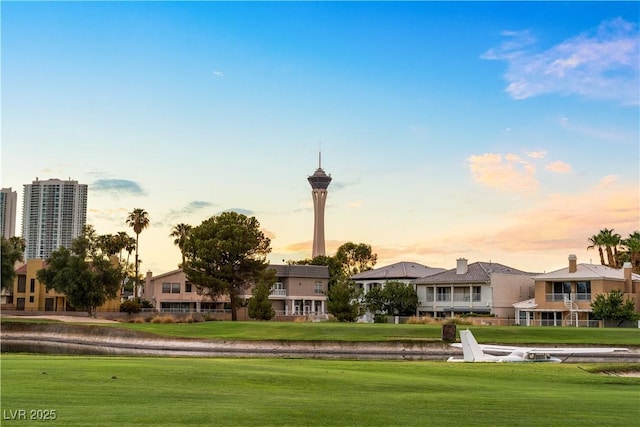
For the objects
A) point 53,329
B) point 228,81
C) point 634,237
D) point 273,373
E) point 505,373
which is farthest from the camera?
point 634,237

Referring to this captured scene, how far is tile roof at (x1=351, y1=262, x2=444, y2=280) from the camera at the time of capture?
100 m

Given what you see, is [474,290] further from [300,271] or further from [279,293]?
[279,293]

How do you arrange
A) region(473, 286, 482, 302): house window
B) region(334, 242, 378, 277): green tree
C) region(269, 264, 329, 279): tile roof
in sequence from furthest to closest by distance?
region(334, 242, 378, 277): green tree
region(269, 264, 329, 279): tile roof
region(473, 286, 482, 302): house window

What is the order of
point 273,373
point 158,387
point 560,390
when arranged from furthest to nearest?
point 273,373
point 560,390
point 158,387

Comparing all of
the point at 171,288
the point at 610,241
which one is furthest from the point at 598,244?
the point at 171,288

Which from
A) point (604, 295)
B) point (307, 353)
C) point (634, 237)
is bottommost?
point (307, 353)

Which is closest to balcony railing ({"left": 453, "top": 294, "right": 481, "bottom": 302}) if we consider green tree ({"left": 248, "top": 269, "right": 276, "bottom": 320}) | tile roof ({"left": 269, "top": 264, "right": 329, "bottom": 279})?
green tree ({"left": 248, "top": 269, "right": 276, "bottom": 320})

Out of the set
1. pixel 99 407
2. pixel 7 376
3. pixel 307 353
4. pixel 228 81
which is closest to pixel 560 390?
pixel 99 407

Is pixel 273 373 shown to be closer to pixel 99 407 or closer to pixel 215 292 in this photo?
pixel 99 407

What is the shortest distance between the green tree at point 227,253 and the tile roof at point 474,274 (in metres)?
19.9

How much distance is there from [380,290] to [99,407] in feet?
245

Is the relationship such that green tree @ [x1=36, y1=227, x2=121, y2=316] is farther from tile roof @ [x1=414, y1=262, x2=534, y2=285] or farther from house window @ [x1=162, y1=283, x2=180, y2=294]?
tile roof @ [x1=414, y1=262, x2=534, y2=285]

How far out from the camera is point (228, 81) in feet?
162

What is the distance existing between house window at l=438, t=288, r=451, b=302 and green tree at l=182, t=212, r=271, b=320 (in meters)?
20.4
